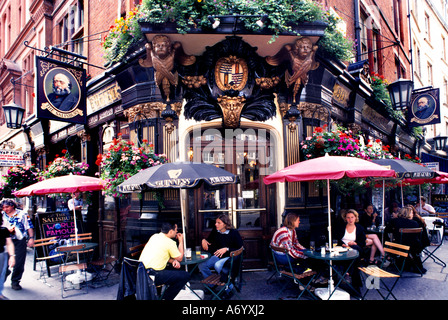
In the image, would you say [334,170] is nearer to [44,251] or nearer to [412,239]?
[412,239]

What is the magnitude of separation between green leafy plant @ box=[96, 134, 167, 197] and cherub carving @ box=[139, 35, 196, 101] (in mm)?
1393

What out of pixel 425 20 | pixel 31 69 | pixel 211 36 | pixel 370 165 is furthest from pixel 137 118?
pixel 425 20

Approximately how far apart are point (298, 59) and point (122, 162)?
164 inches

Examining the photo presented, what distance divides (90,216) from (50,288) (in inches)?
122

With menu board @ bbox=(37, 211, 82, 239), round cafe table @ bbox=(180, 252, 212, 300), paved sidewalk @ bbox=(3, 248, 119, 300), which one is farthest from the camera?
menu board @ bbox=(37, 211, 82, 239)

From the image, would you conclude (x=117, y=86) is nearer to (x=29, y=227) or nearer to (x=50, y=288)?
(x=29, y=227)

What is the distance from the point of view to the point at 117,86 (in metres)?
8.10

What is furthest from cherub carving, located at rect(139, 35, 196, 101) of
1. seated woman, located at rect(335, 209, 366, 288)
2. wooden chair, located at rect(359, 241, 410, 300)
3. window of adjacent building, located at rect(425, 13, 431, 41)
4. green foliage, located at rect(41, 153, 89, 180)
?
window of adjacent building, located at rect(425, 13, 431, 41)

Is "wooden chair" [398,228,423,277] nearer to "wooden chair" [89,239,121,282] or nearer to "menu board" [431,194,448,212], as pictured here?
"wooden chair" [89,239,121,282]

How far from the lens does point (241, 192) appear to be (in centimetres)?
732

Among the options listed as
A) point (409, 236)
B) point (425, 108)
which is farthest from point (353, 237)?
point (425, 108)

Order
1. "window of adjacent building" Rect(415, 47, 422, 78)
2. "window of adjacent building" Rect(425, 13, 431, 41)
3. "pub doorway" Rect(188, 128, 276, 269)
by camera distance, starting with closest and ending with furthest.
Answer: "pub doorway" Rect(188, 128, 276, 269) < "window of adjacent building" Rect(415, 47, 422, 78) < "window of adjacent building" Rect(425, 13, 431, 41)

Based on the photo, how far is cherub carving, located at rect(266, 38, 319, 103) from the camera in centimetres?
642

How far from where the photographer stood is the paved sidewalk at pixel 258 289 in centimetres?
554
